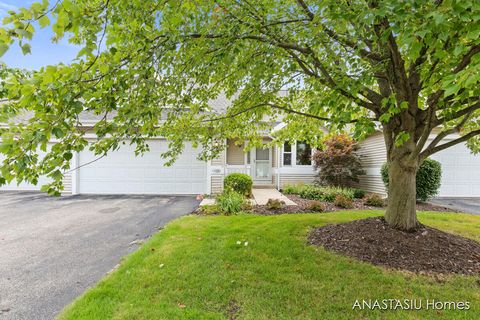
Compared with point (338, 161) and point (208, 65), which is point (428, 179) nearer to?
point (338, 161)

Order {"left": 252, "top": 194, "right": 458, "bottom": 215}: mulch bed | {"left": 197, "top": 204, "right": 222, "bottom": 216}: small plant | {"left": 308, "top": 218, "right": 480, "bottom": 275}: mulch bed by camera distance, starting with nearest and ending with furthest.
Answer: {"left": 308, "top": 218, "right": 480, "bottom": 275}: mulch bed < {"left": 197, "top": 204, "right": 222, "bottom": 216}: small plant < {"left": 252, "top": 194, "right": 458, "bottom": 215}: mulch bed

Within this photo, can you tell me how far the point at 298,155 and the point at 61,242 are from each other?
1020 centimetres

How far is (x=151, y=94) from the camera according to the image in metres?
2.69

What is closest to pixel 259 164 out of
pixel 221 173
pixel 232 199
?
pixel 221 173

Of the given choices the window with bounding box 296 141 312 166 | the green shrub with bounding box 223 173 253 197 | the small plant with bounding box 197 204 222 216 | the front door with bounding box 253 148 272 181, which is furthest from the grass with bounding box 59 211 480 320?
the front door with bounding box 253 148 272 181

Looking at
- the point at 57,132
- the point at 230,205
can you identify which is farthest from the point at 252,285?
the point at 230,205

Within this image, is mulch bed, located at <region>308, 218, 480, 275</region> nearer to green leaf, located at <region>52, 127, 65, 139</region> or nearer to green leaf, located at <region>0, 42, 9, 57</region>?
green leaf, located at <region>52, 127, 65, 139</region>

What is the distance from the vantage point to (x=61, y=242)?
5.28 metres

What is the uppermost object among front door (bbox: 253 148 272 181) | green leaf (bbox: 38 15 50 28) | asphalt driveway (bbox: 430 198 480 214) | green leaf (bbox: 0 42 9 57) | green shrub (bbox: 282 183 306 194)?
green leaf (bbox: 38 15 50 28)

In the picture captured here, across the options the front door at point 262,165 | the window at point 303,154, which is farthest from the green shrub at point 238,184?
the window at point 303,154

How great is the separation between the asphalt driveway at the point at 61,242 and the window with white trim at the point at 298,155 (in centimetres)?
530

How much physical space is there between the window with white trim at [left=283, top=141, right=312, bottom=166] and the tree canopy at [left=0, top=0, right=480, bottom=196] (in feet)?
24.8

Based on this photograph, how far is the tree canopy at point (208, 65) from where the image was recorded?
5.98 ft

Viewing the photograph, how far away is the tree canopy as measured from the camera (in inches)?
71.7
